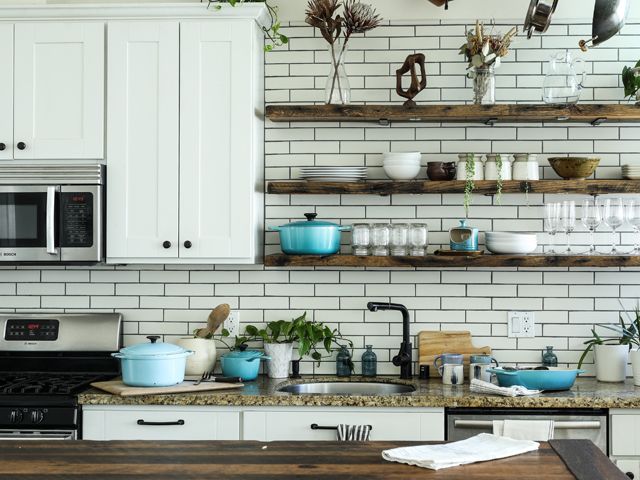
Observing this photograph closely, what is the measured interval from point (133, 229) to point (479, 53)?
190 centimetres

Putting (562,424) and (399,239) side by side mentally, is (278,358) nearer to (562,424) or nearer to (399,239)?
(399,239)

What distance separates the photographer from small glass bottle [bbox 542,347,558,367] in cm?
461

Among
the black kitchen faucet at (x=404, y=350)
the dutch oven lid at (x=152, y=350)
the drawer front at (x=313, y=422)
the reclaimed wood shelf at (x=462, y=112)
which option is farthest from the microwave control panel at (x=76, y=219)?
the black kitchen faucet at (x=404, y=350)

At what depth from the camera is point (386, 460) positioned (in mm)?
2590

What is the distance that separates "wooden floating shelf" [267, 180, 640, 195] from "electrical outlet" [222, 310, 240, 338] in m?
0.79

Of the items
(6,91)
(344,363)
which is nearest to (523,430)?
(344,363)

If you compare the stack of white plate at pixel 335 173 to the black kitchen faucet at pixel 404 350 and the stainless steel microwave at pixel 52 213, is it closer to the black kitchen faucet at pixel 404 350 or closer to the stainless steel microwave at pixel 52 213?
the black kitchen faucet at pixel 404 350

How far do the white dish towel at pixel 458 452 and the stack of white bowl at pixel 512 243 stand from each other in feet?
5.77

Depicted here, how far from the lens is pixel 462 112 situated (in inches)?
175

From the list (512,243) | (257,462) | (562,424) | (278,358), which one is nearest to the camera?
(257,462)

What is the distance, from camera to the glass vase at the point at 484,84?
4.49 meters

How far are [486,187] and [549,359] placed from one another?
0.95 meters

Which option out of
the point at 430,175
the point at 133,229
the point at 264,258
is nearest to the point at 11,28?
the point at 133,229

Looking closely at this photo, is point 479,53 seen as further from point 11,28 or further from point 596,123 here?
point 11,28
